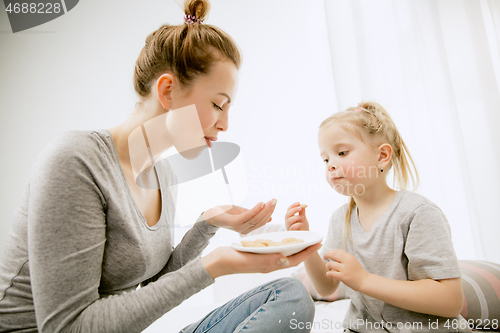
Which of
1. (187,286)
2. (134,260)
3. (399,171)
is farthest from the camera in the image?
(399,171)

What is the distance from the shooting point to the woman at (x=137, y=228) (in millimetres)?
581

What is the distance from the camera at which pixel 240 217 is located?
0.90 m

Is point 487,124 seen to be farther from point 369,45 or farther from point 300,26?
point 300,26

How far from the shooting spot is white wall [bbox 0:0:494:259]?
74.1 inches

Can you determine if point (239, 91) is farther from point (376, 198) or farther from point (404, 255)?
point (404, 255)

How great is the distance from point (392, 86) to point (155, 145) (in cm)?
156

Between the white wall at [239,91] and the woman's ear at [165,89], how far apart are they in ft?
3.18

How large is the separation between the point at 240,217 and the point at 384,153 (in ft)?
1.60

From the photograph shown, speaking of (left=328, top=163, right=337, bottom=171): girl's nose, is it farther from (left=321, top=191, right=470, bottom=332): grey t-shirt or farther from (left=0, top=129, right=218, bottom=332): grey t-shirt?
(left=0, top=129, right=218, bottom=332): grey t-shirt

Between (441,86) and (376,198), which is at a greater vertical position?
(441,86)

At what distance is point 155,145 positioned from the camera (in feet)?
2.96

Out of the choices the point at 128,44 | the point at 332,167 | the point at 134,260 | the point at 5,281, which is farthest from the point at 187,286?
the point at 128,44

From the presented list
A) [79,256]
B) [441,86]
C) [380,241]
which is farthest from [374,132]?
[441,86]

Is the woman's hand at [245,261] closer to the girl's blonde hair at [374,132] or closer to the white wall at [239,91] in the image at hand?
the girl's blonde hair at [374,132]
